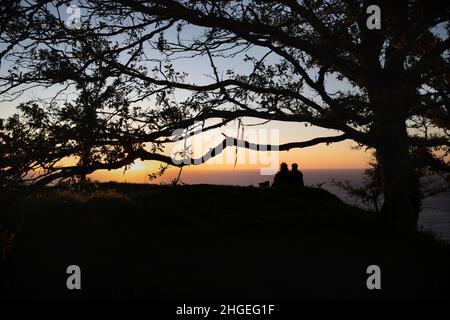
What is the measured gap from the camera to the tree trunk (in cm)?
980

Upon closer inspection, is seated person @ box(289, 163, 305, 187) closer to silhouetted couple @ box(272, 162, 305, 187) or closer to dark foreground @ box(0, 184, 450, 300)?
silhouetted couple @ box(272, 162, 305, 187)

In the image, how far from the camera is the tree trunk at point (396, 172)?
386 inches

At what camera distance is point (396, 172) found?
9.93 meters

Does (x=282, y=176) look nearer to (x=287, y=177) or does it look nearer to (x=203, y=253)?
(x=287, y=177)

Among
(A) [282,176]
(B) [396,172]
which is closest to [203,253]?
(B) [396,172]

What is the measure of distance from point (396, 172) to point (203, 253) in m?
5.01

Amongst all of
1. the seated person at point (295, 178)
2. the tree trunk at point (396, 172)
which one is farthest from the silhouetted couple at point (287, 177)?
the tree trunk at point (396, 172)

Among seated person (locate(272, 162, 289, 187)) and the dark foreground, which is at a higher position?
seated person (locate(272, 162, 289, 187))

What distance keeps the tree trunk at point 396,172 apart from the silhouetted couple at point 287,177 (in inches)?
335

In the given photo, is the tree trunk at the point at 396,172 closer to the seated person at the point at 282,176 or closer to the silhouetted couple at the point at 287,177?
the silhouetted couple at the point at 287,177

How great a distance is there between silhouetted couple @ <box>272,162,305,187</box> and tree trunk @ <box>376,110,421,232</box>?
851 centimetres

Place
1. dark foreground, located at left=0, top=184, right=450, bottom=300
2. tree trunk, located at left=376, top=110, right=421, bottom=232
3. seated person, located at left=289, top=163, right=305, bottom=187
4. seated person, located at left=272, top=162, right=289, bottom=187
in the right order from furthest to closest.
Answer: seated person, located at left=272, top=162, right=289, bottom=187 < seated person, located at left=289, top=163, right=305, bottom=187 < tree trunk, located at left=376, top=110, right=421, bottom=232 < dark foreground, located at left=0, top=184, right=450, bottom=300

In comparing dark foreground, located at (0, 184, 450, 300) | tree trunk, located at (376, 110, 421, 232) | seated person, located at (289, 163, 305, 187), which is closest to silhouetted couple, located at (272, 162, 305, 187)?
seated person, located at (289, 163, 305, 187)
